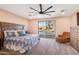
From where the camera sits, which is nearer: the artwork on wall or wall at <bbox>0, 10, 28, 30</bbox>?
wall at <bbox>0, 10, 28, 30</bbox>

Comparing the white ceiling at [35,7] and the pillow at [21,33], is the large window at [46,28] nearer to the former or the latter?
the white ceiling at [35,7]

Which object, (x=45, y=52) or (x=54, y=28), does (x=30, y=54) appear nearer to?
(x=45, y=52)

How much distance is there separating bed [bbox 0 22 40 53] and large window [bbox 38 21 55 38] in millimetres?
213

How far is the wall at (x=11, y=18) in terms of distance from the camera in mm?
1771

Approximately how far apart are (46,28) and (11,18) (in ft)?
2.40

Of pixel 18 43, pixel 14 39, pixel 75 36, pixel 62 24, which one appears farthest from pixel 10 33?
pixel 75 36

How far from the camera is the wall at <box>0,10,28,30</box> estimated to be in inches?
69.7

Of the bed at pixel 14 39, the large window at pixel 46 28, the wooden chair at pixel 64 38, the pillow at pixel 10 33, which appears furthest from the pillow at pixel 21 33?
the wooden chair at pixel 64 38

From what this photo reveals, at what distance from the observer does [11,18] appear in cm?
188

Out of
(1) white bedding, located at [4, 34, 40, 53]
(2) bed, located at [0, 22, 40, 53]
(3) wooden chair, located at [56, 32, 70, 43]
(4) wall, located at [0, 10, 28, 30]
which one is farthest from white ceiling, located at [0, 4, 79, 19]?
(1) white bedding, located at [4, 34, 40, 53]

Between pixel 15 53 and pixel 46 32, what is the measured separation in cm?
75

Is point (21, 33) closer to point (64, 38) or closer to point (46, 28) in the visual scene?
point (46, 28)

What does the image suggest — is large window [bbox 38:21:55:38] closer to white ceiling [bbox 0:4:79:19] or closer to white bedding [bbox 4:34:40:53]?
white ceiling [bbox 0:4:79:19]

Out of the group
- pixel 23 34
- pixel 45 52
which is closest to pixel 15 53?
pixel 23 34
